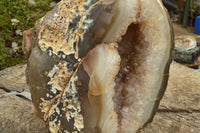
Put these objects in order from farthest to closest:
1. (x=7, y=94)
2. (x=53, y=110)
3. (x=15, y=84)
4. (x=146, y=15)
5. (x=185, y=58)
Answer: (x=185, y=58) → (x=15, y=84) → (x=7, y=94) → (x=53, y=110) → (x=146, y=15)

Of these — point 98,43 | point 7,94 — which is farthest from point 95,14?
point 7,94

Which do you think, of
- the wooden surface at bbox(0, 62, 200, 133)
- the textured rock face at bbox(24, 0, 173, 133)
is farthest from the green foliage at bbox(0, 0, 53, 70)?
the textured rock face at bbox(24, 0, 173, 133)

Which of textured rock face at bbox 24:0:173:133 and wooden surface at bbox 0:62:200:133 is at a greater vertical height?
textured rock face at bbox 24:0:173:133

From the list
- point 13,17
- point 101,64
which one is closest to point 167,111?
point 101,64

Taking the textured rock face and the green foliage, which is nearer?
the textured rock face

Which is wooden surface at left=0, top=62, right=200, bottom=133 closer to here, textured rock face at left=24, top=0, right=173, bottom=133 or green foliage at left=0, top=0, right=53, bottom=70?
textured rock face at left=24, top=0, right=173, bottom=133

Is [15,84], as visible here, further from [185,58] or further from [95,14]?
[185,58]

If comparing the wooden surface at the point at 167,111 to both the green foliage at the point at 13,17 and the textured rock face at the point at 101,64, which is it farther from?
the green foliage at the point at 13,17
